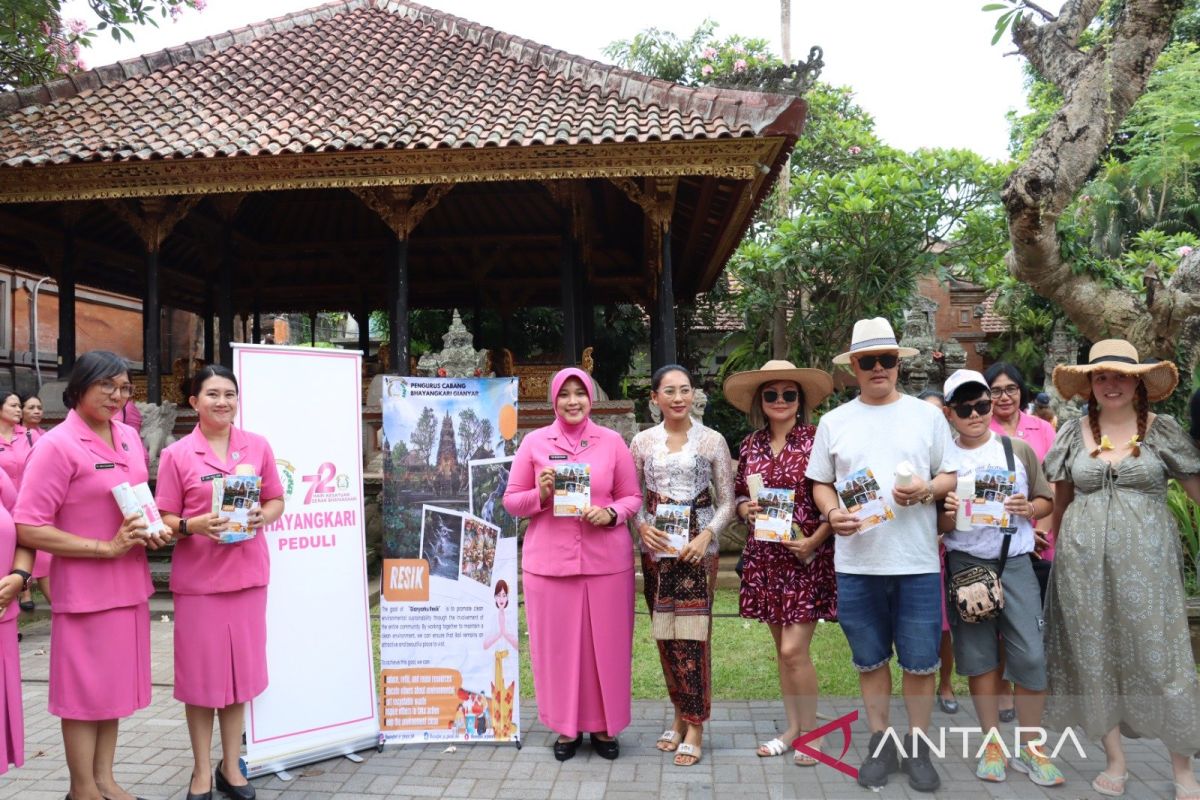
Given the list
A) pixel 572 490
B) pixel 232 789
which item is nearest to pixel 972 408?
pixel 572 490

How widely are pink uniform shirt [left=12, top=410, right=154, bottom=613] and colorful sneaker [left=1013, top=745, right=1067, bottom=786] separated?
3.70 m

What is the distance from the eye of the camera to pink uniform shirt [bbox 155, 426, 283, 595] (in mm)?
3318

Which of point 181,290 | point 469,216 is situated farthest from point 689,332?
point 181,290

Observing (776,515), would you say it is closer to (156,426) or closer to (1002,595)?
(1002,595)

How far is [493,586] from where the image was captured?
4.17 metres

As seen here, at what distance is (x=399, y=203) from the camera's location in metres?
8.98

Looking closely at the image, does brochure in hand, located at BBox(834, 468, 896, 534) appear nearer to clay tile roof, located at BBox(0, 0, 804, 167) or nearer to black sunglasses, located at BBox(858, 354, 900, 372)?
black sunglasses, located at BBox(858, 354, 900, 372)

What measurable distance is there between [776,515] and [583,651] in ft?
3.69

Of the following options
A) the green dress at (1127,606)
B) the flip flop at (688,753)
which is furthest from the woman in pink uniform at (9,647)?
the green dress at (1127,606)

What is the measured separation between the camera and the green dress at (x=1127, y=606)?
3193 millimetres

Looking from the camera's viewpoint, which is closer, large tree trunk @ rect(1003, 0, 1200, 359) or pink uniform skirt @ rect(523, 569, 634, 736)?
pink uniform skirt @ rect(523, 569, 634, 736)

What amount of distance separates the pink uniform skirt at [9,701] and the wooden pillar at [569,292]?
700 centimetres

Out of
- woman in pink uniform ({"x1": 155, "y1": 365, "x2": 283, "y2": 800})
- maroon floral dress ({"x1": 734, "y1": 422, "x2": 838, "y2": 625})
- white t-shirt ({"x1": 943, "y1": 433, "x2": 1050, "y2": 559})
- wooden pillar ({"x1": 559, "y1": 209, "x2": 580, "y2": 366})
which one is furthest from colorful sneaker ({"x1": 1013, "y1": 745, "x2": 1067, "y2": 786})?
wooden pillar ({"x1": 559, "y1": 209, "x2": 580, "y2": 366})

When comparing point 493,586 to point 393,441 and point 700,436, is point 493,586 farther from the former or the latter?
point 700,436
